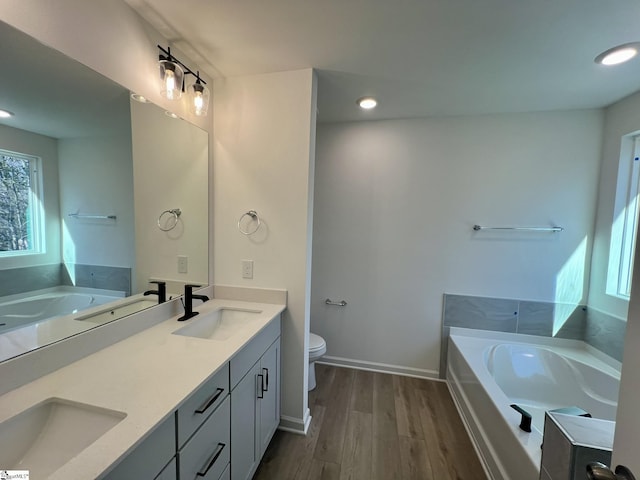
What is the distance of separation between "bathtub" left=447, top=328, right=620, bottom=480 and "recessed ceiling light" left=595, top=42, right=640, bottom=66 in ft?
6.81

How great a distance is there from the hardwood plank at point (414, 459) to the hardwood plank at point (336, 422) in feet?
1.32

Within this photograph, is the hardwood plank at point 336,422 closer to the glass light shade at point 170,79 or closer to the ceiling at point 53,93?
the ceiling at point 53,93

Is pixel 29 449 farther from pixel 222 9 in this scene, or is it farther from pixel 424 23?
pixel 424 23

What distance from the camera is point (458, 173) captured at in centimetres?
244

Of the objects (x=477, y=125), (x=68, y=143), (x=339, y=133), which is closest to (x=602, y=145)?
(x=477, y=125)

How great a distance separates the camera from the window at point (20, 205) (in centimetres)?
90

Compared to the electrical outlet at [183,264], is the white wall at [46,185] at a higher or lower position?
higher

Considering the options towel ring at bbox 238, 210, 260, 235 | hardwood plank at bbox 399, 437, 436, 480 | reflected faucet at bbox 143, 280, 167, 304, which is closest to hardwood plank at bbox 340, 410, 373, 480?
hardwood plank at bbox 399, 437, 436, 480

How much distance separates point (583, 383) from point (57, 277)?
340 centimetres

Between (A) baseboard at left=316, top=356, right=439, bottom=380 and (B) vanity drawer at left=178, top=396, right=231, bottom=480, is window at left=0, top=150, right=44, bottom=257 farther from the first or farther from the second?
(A) baseboard at left=316, top=356, right=439, bottom=380

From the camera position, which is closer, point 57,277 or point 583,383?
point 57,277

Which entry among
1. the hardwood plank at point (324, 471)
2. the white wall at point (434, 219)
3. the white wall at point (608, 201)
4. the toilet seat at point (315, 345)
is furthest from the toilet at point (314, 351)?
the white wall at point (608, 201)

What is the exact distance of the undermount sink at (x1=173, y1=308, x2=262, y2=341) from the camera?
158cm

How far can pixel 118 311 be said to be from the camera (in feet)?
4.26
